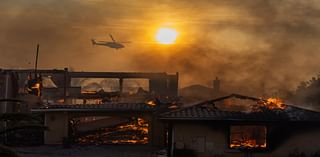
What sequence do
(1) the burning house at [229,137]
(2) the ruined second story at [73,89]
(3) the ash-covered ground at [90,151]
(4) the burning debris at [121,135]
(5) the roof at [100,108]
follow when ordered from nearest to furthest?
(1) the burning house at [229,137]
(3) the ash-covered ground at [90,151]
(5) the roof at [100,108]
(4) the burning debris at [121,135]
(2) the ruined second story at [73,89]

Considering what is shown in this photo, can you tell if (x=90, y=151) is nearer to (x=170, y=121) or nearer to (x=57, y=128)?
(x=57, y=128)

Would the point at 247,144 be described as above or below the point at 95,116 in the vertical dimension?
below

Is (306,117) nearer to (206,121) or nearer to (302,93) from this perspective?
(206,121)

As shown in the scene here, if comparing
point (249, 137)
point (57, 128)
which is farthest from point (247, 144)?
point (57, 128)

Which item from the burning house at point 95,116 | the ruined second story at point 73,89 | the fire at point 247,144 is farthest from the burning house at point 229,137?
the ruined second story at point 73,89

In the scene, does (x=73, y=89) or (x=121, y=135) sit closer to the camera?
(x=121, y=135)

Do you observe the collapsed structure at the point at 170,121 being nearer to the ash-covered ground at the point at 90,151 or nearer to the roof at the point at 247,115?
the roof at the point at 247,115

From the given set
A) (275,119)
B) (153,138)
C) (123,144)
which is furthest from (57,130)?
(275,119)

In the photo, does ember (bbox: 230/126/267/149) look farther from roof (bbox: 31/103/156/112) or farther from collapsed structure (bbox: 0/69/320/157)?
roof (bbox: 31/103/156/112)

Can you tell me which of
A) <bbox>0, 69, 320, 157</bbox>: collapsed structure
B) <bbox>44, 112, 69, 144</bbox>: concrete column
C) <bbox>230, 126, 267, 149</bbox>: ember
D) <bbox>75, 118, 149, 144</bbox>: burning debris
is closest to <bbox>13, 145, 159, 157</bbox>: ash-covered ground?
<bbox>44, 112, 69, 144</bbox>: concrete column
